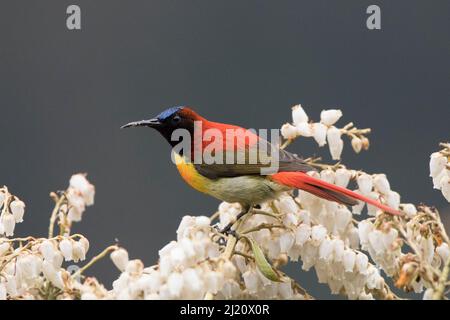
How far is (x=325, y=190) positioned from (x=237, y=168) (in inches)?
12.6

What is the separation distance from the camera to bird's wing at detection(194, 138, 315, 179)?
4.84ft

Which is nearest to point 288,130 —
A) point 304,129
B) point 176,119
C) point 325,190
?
point 304,129

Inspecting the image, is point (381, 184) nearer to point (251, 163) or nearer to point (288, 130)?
point (288, 130)

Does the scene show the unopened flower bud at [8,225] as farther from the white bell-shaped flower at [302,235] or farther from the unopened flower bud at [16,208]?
the white bell-shaped flower at [302,235]

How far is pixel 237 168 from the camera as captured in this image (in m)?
1.58

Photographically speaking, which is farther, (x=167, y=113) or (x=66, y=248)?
(x=167, y=113)

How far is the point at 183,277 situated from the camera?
99 centimetres

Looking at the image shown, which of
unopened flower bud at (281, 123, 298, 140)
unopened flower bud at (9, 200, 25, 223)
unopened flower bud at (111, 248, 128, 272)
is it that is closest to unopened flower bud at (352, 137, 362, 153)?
unopened flower bud at (281, 123, 298, 140)

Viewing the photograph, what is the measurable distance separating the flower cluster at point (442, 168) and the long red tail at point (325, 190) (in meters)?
0.14

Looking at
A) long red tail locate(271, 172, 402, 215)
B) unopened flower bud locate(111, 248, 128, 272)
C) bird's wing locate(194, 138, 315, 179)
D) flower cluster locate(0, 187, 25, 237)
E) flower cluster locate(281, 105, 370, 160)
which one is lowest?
unopened flower bud locate(111, 248, 128, 272)

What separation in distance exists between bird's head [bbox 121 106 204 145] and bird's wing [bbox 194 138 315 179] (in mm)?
91

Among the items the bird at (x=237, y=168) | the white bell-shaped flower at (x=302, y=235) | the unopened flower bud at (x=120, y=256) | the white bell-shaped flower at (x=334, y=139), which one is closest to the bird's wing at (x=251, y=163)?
the bird at (x=237, y=168)

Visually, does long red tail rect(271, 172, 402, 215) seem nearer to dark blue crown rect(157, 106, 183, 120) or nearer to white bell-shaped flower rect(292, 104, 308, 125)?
white bell-shaped flower rect(292, 104, 308, 125)
